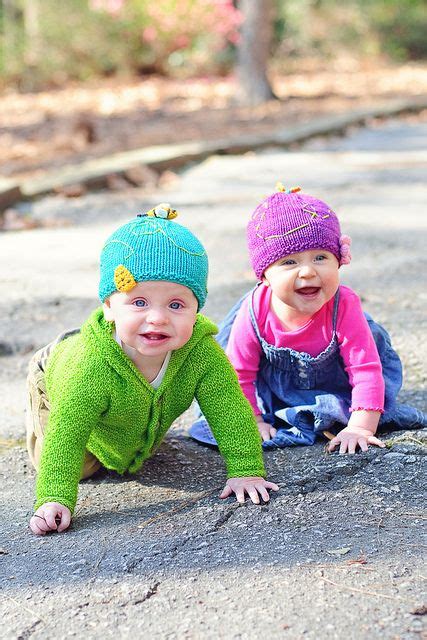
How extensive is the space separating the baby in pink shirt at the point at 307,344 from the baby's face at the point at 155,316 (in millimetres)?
470

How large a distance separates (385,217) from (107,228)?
6.38ft

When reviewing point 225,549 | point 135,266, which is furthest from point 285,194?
point 225,549

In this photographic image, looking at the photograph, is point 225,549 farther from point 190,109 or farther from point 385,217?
point 190,109

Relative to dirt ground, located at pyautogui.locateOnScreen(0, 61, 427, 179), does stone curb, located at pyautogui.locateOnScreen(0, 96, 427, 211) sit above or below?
below

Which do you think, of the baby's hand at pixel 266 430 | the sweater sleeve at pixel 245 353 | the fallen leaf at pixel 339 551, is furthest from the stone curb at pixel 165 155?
the fallen leaf at pixel 339 551

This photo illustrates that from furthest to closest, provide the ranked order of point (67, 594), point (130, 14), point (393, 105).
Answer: point (130, 14) → point (393, 105) → point (67, 594)

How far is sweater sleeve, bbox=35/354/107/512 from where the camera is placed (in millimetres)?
2688

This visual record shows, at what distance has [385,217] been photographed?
6719 millimetres

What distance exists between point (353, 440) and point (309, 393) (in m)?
0.31

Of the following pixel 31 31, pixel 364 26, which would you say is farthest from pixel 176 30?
pixel 364 26

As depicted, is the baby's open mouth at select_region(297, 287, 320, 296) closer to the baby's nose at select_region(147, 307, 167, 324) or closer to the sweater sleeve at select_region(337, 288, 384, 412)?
the sweater sleeve at select_region(337, 288, 384, 412)

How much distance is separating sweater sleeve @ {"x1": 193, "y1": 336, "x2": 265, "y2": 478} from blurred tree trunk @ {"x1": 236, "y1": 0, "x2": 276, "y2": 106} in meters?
10.5

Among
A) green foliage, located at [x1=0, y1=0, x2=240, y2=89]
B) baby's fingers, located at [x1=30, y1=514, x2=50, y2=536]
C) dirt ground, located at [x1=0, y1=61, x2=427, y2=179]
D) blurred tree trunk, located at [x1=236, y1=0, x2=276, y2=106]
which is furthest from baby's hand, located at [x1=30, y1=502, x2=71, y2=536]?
green foliage, located at [x1=0, y1=0, x2=240, y2=89]

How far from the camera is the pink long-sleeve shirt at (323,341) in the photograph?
3129 mm
